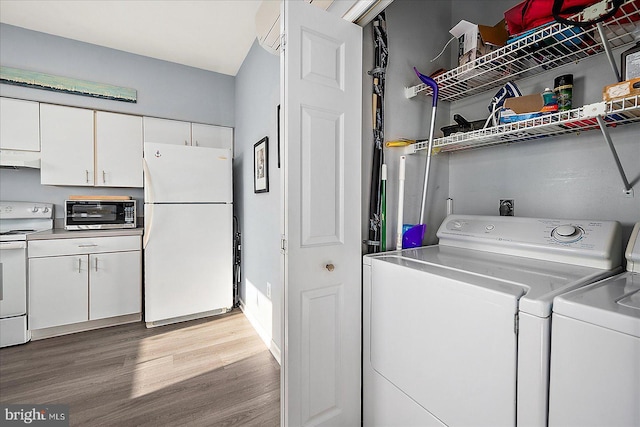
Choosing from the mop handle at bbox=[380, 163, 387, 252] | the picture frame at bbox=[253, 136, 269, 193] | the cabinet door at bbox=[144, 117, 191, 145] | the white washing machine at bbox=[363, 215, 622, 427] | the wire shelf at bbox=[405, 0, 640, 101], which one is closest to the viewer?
the white washing machine at bbox=[363, 215, 622, 427]

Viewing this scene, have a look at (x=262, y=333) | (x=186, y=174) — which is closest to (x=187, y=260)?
(x=186, y=174)

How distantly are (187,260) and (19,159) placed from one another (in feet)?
5.36

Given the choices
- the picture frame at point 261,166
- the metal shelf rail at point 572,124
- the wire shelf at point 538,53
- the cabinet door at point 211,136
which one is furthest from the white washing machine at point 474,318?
the cabinet door at point 211,136

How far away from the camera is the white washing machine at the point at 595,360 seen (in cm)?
63

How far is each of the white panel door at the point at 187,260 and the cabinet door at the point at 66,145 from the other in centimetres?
82

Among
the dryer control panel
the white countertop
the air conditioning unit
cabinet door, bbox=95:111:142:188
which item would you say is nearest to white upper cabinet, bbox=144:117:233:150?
cabinet door, bbox=95:111:142:188

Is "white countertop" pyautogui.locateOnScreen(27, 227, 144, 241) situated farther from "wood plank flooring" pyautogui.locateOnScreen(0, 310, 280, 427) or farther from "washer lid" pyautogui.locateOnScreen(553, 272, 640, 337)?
"washer lid" pyautogui.locateOnScreen(553, 272, 640, 337)

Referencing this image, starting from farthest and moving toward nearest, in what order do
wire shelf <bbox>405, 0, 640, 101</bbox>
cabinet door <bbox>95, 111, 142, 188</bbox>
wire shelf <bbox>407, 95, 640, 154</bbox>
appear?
cabinet door <bbox>95, 111, 142, 188</bbox> < wire shelf <bbox>405, 0, 640, 101</bbox> < wire shelf <bbox>407, 95, 640, 154</bbox>

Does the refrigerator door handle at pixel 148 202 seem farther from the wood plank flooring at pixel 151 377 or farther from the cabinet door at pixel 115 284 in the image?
the wood plank flooring at pixel 151 377

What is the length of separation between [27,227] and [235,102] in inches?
94.7

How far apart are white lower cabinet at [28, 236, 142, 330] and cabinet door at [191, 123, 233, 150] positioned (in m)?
1.28

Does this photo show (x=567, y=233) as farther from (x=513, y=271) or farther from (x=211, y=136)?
(x=211, y=136)

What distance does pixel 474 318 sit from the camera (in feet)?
2.95

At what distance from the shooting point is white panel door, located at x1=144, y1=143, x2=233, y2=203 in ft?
8.84
